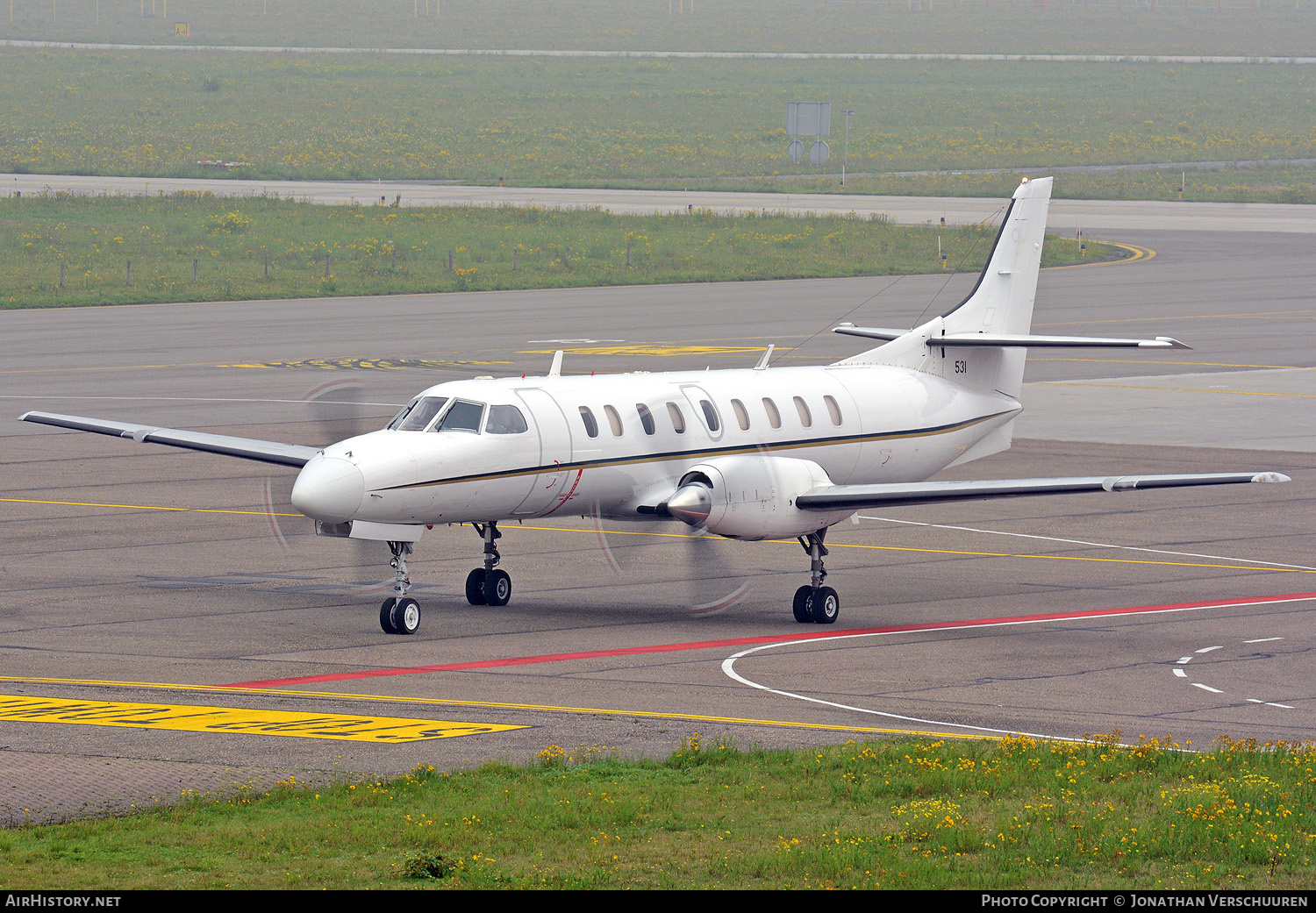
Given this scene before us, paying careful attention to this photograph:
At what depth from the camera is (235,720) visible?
60.4 feet

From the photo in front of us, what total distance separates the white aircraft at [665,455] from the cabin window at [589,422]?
0.02 metres

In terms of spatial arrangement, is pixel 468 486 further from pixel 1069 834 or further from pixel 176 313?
pixel 176 313

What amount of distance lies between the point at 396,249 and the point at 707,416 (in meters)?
59.9

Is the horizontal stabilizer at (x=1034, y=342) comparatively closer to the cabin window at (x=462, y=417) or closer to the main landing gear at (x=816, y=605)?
the main landing gear at (x=816, y=605)

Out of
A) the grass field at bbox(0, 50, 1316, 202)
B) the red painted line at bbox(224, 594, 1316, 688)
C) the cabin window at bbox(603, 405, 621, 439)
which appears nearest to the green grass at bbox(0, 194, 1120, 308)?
the grass field at bbox(0, 50, 1316, 202)

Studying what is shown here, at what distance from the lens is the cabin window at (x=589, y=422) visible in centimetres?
2472

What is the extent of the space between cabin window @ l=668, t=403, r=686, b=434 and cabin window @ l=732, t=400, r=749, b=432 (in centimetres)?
95

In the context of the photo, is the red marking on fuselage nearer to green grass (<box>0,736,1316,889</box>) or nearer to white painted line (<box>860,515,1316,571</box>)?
green grass (<box>0,736,1316,889</box>)

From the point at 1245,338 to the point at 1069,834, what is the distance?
160 feet

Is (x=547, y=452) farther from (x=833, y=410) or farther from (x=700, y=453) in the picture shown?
(x=833, y=410)

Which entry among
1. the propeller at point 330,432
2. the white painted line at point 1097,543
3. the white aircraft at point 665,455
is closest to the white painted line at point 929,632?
the white aircraft at point 665,455

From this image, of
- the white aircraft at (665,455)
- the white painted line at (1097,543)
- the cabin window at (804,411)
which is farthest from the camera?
the white painted line at (1097,543)

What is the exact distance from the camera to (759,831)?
46.1ft

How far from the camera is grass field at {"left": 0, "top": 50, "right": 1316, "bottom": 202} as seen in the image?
127438mm
